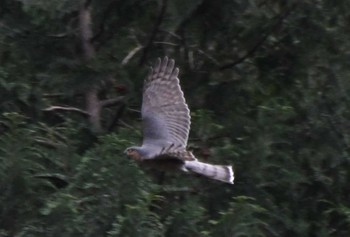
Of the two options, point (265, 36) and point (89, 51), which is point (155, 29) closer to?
point (89, 51)

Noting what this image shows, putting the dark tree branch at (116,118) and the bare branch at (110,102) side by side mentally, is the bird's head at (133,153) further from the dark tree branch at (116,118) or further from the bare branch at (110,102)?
the bare branch at (110,102)

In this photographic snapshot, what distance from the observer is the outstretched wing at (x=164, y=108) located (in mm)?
13383

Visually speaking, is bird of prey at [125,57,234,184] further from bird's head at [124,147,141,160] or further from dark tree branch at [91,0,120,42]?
dark tree branch at [91,0,120,42]

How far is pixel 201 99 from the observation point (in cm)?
1413

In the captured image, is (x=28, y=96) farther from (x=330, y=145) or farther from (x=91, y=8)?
(x=330, y=145)

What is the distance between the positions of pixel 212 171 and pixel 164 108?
63 cm

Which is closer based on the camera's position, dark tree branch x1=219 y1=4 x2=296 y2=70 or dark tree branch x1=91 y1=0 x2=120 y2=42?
dark tree branch x1=91 y1=0 x2=120 y2=42

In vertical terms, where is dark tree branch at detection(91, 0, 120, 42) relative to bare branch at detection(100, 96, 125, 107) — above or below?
above

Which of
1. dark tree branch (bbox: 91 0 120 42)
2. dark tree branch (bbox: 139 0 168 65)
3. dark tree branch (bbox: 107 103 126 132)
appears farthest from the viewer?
dark tree branch (bbox: 107 103 126 132)

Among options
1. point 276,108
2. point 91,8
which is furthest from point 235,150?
point 91,8

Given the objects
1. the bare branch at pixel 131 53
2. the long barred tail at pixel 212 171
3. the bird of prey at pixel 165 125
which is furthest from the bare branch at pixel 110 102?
the long barred tail at pixel 212 171

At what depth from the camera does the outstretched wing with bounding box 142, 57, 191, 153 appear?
1338cm

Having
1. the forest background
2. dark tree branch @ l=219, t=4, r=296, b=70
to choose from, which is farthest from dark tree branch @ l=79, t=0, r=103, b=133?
dark tree branch @ l=219, t=4, r=296, b=70

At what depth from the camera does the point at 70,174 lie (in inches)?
530
